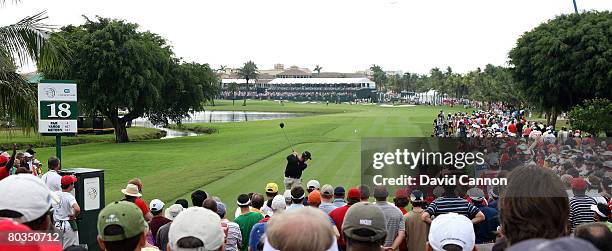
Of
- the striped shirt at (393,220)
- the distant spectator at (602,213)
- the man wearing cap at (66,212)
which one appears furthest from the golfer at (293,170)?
the distant spectator at (602,213)

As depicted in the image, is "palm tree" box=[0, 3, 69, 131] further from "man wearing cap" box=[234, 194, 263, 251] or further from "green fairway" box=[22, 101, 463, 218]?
"man wearing cap" box=[234, 194, 263, 251]

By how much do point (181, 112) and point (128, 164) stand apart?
80.0 feet

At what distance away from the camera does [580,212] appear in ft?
26.3

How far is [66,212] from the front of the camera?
9.31 metres

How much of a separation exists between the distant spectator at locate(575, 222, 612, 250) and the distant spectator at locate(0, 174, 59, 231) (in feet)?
12.1

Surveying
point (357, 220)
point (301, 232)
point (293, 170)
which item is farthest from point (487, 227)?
point (293, 170)

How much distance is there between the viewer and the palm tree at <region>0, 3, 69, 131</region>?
1253 centimetres

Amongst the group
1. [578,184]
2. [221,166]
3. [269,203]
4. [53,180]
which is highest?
[578,184]

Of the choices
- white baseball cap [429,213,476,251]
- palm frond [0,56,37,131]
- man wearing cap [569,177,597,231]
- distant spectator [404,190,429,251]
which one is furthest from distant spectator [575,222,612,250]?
palm frond [0,56,37,131]

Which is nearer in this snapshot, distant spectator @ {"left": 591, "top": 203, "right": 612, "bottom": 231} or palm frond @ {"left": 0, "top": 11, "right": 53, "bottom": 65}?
distant spectator @ {"left": 591, "top": 203, "right": 612, "bottom": 231}

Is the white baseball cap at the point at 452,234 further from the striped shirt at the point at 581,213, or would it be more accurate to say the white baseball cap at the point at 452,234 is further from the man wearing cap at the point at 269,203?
the man wearing cap at the point at 269,203

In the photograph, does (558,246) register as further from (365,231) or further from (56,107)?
(56,107)

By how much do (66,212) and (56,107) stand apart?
4277mm

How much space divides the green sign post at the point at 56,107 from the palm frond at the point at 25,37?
884 mm
